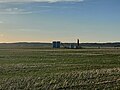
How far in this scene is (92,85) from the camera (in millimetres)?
26922

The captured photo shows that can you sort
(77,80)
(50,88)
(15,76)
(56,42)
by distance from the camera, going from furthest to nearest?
1. (56,42)
2. (15,76)
3. (77,80)
4. (50,88)

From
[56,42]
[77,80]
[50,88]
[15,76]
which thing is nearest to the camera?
[50,88]

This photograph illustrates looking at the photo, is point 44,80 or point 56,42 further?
point 56,42

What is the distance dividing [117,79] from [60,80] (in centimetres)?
428

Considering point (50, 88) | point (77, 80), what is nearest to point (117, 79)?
point (77, 80)

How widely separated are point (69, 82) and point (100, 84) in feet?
7.71

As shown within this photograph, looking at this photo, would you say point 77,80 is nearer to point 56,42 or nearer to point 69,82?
point 69,82

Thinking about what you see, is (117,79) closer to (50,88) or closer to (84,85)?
(84,85)

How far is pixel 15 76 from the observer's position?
30906mm

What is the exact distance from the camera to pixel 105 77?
2917 centimetres

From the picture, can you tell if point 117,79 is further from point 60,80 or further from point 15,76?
point 15,76

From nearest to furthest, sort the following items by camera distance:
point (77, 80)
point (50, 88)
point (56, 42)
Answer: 1. point (50, 88)
2. point (77, 80)
3. point (56, 42)

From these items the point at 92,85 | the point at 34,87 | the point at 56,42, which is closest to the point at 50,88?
the point at 34,87

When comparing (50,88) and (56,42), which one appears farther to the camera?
(56,42)
